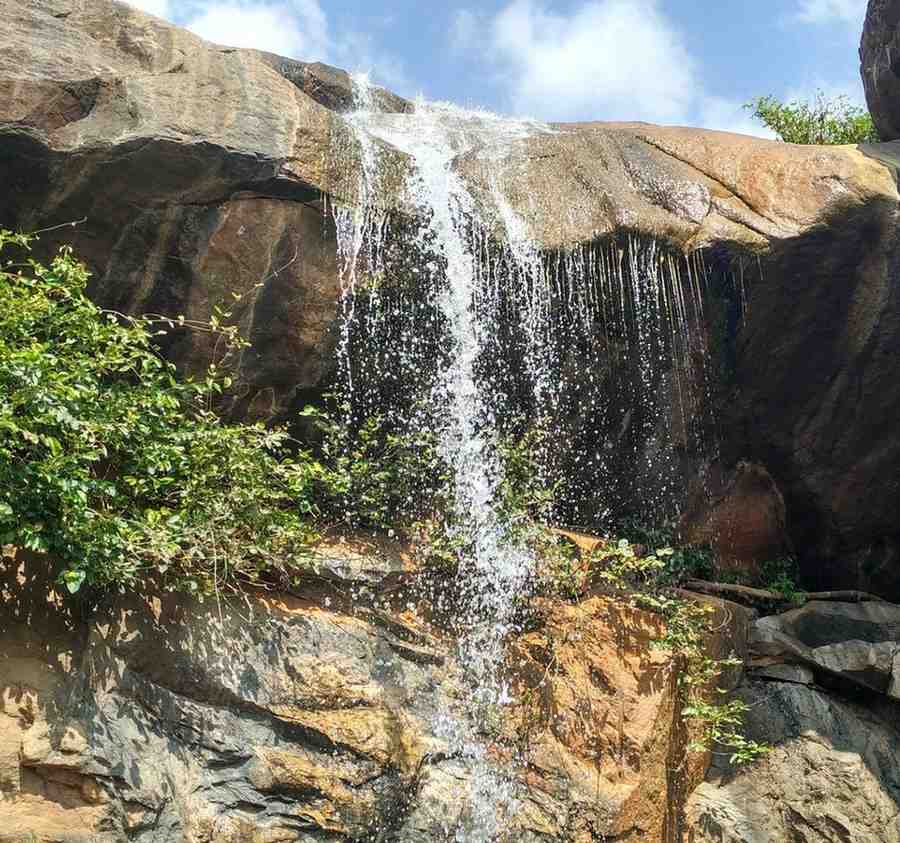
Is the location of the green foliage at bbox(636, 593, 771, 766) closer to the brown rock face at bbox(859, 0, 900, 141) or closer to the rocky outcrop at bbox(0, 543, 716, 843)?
the rocky outcrop at bbox(0, 543, 716, 843)

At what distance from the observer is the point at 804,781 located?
25.7 feet

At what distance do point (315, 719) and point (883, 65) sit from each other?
938 centimetres

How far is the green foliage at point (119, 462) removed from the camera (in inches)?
234

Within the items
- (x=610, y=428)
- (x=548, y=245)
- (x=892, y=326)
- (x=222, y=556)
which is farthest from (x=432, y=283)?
(x=892, y=326)

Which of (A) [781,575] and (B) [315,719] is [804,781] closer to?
(A) [781,575]

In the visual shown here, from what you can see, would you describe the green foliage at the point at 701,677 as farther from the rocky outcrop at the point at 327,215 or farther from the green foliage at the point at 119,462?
the green foliage at the point at 119,462

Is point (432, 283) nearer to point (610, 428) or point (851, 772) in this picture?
point (610, 428)

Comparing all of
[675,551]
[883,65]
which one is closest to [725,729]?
[675,551]

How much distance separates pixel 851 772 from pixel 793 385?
3331 mm

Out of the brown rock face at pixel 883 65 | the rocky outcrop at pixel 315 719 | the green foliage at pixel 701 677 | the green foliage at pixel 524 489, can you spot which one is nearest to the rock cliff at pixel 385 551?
the rocky outcrop at pixel 315 719

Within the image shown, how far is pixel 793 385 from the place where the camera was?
9523 mm

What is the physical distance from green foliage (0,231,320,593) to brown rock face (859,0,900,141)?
7.86 m

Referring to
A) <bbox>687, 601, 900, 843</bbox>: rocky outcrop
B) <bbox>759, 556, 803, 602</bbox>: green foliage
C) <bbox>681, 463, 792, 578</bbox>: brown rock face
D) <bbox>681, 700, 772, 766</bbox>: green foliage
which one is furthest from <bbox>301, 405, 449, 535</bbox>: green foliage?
<bbox>759, 556, 803, 602</bbox>: green foliage

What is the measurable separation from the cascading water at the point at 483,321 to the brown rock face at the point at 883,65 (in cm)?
463
